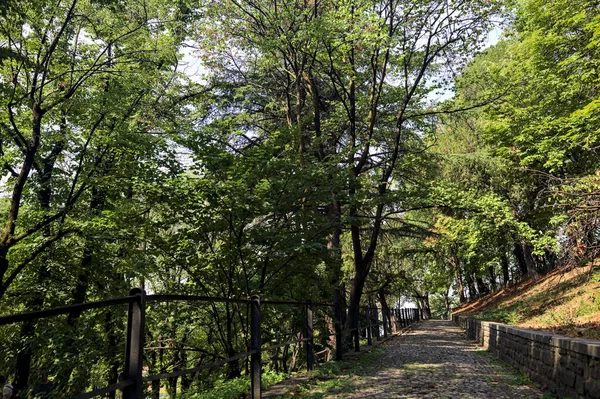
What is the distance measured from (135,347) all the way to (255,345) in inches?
91.9

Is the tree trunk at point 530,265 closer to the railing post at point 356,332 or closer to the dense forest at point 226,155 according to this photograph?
the dense forest at point 226,155

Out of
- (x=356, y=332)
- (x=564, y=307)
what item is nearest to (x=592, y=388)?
(x=356, y=332)

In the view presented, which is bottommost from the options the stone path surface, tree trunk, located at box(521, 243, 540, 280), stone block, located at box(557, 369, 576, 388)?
the stone path surface

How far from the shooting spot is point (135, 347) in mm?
2596

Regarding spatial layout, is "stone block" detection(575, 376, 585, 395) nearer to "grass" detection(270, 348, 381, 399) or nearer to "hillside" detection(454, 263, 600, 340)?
"hillside" detection(454, 263, 600, 340)

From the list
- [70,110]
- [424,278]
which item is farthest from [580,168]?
[424,278]

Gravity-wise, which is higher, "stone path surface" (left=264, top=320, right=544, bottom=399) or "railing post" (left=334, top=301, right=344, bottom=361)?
"railing post" (left=334, top=301, right=344, bottom=361)

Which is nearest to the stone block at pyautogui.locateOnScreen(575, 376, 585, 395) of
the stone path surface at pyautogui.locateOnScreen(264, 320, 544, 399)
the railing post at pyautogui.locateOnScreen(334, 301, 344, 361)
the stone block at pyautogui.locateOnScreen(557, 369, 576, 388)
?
the stone block at pyautogui.locateOnScreen(557, 369, 576, 388)

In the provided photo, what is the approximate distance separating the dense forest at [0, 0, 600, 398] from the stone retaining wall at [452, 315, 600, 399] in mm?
1584

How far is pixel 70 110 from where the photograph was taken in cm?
1038

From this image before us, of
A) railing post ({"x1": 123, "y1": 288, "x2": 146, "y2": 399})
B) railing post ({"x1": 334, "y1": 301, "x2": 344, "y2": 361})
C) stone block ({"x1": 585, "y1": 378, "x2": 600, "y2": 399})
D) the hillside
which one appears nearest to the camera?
→ railing post ({"x1": 123, "y1": 288, "x2": 146, "y2": 399})

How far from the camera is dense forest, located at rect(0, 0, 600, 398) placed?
711 centimetres

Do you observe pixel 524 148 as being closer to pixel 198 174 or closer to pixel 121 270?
pixel 198 174

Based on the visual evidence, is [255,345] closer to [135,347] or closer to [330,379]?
[135,347]
